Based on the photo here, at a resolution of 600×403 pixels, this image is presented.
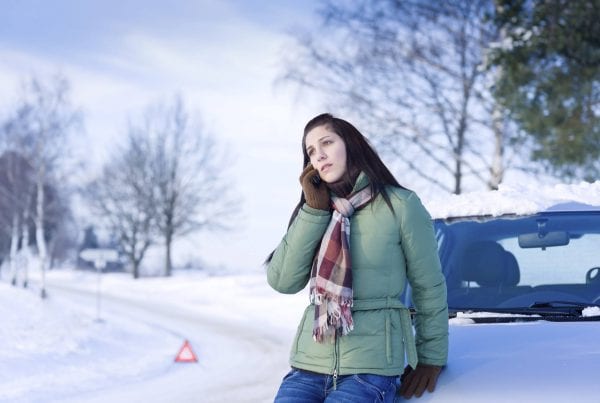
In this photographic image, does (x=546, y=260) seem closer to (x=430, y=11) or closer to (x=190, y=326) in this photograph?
(x=190, y=326)

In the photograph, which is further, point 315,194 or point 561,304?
point 561,304

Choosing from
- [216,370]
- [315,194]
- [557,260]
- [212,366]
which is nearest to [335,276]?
[315,194]

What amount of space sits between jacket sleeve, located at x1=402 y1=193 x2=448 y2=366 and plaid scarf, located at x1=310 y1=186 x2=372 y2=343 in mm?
178

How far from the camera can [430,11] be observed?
19.9 meters

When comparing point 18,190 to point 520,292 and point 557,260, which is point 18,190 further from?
point 520,292

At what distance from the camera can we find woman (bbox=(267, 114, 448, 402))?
259cm

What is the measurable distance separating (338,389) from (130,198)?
4289 centimetres

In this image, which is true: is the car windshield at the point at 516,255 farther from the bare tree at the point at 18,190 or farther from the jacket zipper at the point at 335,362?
the bare tree at the point at 18,190

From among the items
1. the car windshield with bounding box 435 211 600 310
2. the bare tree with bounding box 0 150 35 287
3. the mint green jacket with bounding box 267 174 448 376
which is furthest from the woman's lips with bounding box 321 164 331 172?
the bare tree with bounding box 0 150 35 287

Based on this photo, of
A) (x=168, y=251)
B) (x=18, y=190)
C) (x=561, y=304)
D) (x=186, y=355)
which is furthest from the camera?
(x=168, y=251)

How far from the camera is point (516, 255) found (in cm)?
421

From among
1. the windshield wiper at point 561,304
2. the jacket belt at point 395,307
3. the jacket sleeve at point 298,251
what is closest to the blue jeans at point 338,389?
the jacket belt at point 395,307

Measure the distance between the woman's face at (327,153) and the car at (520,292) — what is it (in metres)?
0.80

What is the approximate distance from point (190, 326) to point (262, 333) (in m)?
2.27
